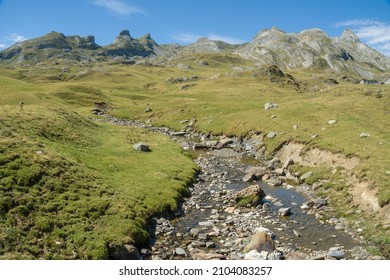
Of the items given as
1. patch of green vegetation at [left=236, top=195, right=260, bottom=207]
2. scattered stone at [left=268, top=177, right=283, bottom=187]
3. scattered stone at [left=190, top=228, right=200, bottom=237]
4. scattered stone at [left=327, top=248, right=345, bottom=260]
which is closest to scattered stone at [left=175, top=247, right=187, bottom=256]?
scattered stone at [left=190, top=228, right=200, bottom=237]

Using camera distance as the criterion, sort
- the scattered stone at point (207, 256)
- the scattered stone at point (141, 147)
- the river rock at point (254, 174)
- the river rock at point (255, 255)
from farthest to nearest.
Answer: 1. the scattered stone at point (141, 147)
2. the river rock at point (254, 174)
3. the scattered stone at point (207, 256)
4. the river rock at point (255, 255)

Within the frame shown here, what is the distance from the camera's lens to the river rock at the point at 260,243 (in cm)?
2428

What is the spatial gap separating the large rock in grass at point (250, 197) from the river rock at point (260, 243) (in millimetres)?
8664

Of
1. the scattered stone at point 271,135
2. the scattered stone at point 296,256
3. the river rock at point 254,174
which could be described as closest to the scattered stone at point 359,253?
the scattered stone at point 296,256

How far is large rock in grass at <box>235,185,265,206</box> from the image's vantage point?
3448 centimetres

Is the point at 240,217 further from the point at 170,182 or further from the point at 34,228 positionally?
the point at 34,228

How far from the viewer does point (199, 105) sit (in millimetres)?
101375

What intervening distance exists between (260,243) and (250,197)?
10.5 m

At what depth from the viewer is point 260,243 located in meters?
24.6

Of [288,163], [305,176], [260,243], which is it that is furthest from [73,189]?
[288,163]

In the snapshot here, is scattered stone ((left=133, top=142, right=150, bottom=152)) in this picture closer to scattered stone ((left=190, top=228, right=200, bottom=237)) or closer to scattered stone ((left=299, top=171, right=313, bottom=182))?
scattered stone ((left=299, top=171, right=313, bottom=182))

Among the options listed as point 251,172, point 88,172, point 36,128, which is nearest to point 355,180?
point 251,172

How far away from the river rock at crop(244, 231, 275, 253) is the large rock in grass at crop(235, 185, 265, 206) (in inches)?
341

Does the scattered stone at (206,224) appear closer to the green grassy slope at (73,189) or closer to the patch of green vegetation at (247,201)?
the green grassy slope at (73,189)
